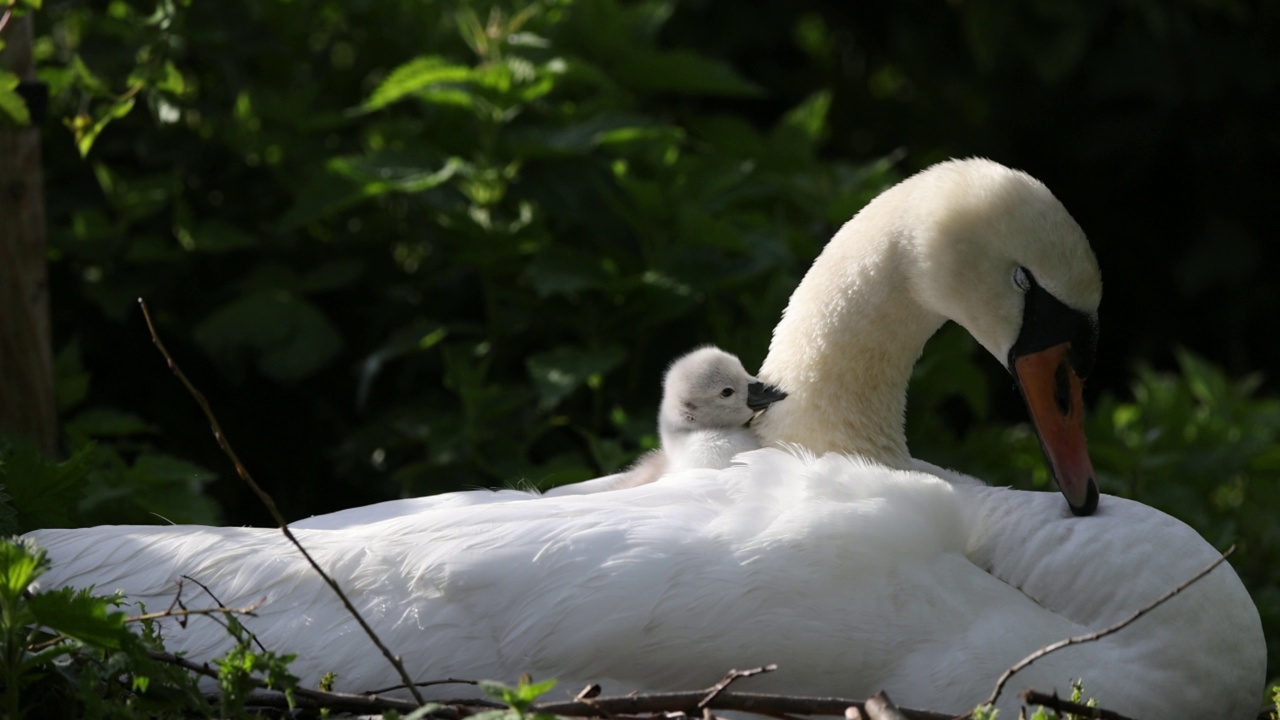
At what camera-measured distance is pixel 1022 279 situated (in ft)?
10.9

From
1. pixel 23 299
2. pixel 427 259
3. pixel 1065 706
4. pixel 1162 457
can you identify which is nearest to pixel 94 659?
pixel 1065 706

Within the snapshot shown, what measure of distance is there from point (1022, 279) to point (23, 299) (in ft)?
8.80

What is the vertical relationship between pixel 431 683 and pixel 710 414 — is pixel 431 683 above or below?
below

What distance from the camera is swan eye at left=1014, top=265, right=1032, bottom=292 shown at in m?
3.31

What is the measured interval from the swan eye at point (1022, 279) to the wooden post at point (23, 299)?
8.64 ft

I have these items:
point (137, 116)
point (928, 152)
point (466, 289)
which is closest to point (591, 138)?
point (466, 289)

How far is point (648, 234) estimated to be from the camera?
5.03 metres

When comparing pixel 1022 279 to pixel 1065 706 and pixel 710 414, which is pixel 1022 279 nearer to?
pixel 710 414

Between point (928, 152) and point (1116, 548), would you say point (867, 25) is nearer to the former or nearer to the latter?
point (928, 152)

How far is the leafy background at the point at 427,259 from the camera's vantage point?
4.82m

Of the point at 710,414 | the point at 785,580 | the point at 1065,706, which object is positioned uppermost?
the point at 710,414

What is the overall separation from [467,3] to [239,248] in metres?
1.19

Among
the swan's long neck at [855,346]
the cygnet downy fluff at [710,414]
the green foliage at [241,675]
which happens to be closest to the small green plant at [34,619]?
the green foliage at [241,675]

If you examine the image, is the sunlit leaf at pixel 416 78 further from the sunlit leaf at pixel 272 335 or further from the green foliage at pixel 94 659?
the green foliage at pixel 94 659
